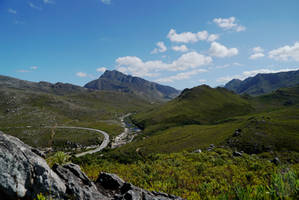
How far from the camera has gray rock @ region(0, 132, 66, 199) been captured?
251 inches

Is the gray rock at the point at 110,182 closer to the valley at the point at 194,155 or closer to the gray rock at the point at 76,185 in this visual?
the gray rock at the point at 76,185

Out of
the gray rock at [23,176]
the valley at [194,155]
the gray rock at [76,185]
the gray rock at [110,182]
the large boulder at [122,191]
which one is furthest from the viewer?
the valley at [194,155]

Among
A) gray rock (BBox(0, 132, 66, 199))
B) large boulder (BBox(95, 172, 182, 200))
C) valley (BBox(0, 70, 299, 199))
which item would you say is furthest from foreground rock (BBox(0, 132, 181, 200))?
large boulder (BBox(95, 172, 182, 200))

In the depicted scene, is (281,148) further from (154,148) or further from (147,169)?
(147,169)

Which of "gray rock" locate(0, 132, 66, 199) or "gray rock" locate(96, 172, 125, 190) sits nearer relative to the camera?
"gray rock" locate(0, 132, 66, 199)

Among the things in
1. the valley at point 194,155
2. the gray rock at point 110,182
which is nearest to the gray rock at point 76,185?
the gray rock at point 110,182

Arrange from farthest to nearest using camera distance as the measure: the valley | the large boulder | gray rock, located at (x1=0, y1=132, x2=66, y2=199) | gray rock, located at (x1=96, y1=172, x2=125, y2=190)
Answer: the valley < gray rock, located at (x1=96, y1=172, x2=125, y2=190) < the large boulder < gray rock, located at (x1=0, y1=132, x2=66, y2=199)

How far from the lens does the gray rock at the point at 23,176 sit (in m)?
6.38

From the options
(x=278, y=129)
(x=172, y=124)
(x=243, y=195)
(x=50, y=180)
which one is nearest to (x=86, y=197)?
(x=50, y=180)

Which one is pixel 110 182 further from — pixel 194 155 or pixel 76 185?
pixel 194 155

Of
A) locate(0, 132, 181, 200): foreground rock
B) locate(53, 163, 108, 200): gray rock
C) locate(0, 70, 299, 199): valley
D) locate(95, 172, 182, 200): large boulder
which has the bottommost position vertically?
locate(0, 70, 299, 199): valley

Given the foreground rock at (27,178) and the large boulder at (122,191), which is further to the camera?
the large boulder at (122,191)

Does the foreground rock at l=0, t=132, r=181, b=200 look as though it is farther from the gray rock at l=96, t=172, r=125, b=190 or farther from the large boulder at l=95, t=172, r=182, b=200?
the gray rock at l=96, t=172, r=125, b=190

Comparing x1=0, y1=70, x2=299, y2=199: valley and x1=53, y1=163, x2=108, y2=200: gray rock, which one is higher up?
x1=53, y1=163, x2=108, y2=200: gray rock
